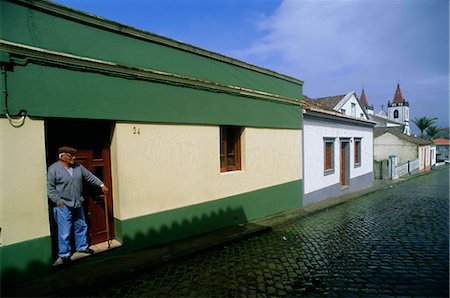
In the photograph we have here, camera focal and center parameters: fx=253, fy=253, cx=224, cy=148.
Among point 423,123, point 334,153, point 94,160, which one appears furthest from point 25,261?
point 423,123

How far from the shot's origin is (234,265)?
15.1ft

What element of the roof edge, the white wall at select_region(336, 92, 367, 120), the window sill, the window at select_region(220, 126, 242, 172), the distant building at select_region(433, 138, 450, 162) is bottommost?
the distant building at select_region(433, 138, 450, 162)

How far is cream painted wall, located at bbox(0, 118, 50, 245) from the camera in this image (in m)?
3.59

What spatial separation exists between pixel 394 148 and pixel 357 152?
1613 cm

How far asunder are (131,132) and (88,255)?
2305 millimetres

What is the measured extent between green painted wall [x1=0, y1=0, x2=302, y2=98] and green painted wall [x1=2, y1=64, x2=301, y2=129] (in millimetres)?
379

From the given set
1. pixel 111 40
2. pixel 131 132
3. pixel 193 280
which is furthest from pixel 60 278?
→ pixel 111 40

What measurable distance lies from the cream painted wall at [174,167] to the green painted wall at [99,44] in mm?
1285

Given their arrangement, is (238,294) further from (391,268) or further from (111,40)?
(111,40)

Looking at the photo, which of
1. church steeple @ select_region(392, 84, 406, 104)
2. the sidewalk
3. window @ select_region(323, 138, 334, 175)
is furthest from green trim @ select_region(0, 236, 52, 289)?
church steeple @ select_region(392, 84, 406, 104)

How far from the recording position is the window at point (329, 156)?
35.2ft

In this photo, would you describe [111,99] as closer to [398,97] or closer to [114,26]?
[114,26]

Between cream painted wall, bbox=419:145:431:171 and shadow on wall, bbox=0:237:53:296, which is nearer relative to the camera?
shadow on wall, bbox=0:237:53:296

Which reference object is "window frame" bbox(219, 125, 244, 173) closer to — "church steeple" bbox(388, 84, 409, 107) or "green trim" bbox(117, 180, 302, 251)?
"green trim" bbox(117, 180, 302, 251)
